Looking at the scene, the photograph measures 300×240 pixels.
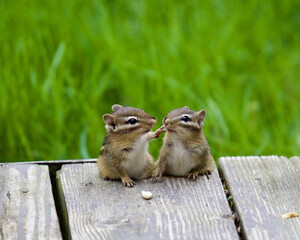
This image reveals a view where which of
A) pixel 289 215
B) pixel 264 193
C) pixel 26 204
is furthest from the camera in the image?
pixel 264 193

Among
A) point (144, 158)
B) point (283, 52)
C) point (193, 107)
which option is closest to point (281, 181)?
point (144, 158)

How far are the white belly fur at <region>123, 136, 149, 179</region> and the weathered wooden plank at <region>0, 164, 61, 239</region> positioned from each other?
43 cm

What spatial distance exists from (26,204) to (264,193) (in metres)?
1.18

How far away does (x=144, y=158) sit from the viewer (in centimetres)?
336

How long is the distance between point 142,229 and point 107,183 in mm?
565

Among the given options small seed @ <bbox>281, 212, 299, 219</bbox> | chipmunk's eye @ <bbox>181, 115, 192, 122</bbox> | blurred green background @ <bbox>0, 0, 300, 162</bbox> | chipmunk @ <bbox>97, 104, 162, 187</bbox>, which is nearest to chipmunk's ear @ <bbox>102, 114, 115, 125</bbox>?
chipmunk @ <bbox>97, 104, 162, 187</bbox>

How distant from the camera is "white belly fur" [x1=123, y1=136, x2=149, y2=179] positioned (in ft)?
10.8

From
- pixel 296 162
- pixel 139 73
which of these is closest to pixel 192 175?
pixel 296 162

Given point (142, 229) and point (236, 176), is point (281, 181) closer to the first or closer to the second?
point (236, 176)

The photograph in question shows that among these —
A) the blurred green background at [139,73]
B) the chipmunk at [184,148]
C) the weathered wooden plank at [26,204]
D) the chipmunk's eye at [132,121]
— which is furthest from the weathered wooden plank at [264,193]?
the blurred green background at [139,73]

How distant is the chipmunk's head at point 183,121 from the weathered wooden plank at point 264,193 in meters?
0.25

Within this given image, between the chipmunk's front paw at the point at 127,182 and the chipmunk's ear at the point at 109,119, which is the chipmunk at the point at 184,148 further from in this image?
the chipmunk's ear at the point at 109,119

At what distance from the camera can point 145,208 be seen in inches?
114

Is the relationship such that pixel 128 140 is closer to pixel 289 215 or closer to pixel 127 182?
pixel 127 182
